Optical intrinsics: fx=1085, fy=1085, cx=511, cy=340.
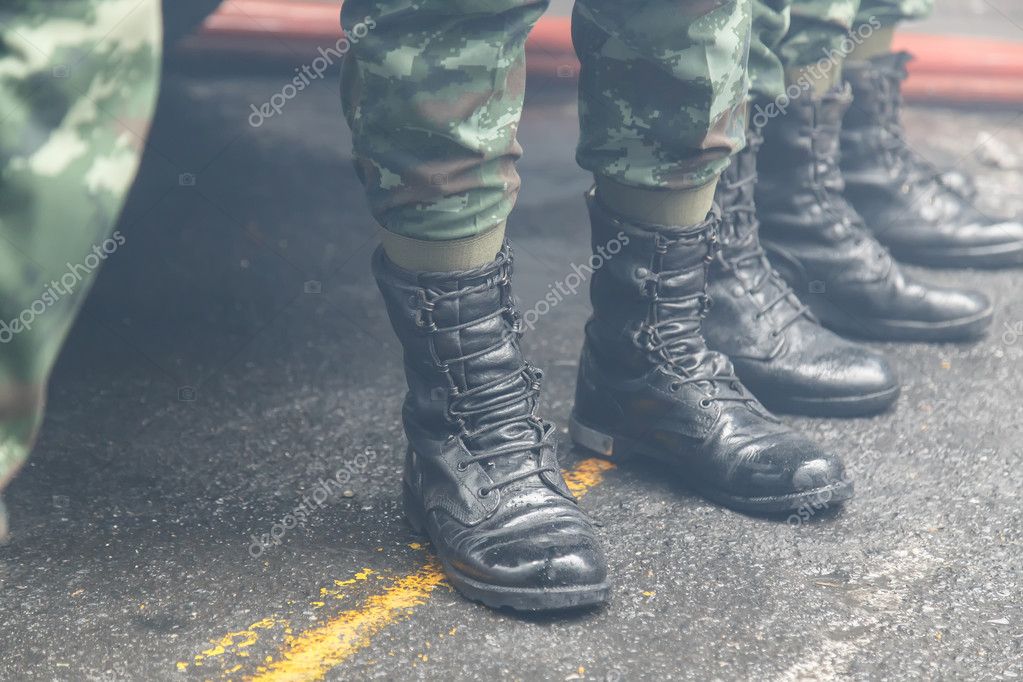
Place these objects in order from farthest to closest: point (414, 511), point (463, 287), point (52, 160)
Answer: point (414, 511)
point (463, 287)
point (52, 160)

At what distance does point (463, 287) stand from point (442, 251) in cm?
5

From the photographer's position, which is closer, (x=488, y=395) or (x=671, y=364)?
(x=488, y=395)

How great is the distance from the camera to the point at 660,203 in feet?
5.04

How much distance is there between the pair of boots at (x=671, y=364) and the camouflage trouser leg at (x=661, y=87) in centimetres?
9

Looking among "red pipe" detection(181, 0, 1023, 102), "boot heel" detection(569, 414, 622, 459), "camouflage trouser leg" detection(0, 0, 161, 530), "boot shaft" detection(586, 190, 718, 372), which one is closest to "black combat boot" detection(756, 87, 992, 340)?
"boot shaft" detection(586, 190, 718, 372)

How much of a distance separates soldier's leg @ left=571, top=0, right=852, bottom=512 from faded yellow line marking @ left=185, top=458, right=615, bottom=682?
415mm

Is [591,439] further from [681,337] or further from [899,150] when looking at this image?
[899,150]

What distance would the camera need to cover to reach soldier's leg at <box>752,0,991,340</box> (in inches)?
78.8

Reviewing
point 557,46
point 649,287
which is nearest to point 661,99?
point 649,287

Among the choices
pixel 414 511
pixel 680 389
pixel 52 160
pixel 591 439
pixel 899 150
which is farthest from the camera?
pixel 899 150

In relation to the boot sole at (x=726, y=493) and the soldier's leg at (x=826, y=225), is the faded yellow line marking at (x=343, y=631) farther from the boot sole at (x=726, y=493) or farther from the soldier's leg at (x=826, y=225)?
the soldier's leg at (x=826, y=225)

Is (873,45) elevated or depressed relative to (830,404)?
elevated

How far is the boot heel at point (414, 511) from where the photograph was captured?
1.44 metres

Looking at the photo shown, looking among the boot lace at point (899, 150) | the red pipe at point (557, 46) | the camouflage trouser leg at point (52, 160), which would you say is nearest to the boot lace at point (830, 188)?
the boot lace at point (899, 150)
